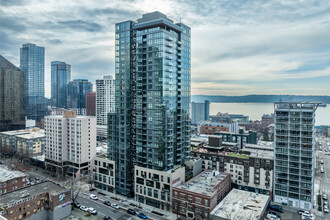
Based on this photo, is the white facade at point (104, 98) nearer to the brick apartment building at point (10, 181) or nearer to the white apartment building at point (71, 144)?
the white apartment building at point (71, 144)

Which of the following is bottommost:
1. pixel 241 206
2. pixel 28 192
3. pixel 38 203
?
pixel 241 206

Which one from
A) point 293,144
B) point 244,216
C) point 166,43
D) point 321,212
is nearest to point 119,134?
point 166,43

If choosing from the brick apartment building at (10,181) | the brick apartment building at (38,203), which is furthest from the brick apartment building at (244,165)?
the brick apartment building at (10,181)

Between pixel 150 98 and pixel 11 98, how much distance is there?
130 metres

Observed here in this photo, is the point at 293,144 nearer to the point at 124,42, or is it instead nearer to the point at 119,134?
the point at 119,134

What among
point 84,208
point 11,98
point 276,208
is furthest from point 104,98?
point 276,208

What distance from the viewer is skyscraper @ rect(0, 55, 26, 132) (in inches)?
5615

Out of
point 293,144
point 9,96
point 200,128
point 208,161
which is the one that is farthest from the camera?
point 9,96

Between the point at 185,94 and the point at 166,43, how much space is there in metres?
15.9

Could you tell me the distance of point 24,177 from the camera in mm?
63250

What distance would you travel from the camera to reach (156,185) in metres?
57.1

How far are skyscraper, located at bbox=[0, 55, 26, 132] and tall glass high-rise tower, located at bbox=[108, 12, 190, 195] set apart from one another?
109576mm

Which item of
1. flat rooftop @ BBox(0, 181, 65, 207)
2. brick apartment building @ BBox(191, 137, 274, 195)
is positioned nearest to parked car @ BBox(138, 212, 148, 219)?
flat rooftop @ BBox(0, 181, 65, 207)

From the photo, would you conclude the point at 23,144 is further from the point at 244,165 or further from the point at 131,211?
the point at 244,165
